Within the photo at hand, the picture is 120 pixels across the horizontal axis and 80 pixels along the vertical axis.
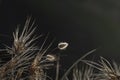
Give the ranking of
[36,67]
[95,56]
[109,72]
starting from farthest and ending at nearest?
1. [95,56]
2. [36,67]
3. [109,72]

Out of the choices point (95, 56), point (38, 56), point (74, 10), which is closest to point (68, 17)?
point (74, 10)

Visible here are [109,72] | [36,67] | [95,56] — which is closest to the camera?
[109,72]

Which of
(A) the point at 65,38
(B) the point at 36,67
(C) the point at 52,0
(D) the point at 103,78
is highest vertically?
(C) the point at 52,0

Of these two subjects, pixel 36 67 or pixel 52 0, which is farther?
pixel 52 0

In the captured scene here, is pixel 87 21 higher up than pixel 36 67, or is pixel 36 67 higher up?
pixel 87 21

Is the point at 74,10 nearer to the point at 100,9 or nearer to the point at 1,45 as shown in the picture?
the point at 100,9

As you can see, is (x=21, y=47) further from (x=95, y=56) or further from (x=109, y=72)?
(x=95, y=56)
